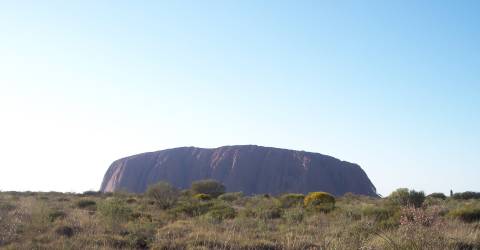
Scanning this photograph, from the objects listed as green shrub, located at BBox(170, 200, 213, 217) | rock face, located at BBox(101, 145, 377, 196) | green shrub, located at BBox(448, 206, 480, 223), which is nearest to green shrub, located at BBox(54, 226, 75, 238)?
green shrub, located at BBox(170, 200, 213, 217)

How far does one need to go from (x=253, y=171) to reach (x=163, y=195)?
42638mm

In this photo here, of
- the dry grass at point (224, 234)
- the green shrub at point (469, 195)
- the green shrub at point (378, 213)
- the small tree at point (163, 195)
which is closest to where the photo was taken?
the dry grass at point (224, 234)

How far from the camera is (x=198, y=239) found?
921cm

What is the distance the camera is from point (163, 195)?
21875 millimetres

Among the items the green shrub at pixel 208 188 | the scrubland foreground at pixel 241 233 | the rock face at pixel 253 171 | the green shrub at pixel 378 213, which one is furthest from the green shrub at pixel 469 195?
the rock face at pixel 253 171

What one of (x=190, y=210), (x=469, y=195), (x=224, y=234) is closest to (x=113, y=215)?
(x=224, y=234)

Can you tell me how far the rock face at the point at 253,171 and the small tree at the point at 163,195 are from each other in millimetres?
37366

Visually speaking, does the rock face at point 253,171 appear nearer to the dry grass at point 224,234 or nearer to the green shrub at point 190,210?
the green shrub at point 190,210

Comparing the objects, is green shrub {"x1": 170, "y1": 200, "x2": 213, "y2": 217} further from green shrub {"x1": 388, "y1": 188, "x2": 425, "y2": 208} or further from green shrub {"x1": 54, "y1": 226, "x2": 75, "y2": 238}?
green shrub {"x1": 388, "y1": 188, "x2": 425, "y2": 208}

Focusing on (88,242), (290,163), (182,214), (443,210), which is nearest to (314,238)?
(88,242)

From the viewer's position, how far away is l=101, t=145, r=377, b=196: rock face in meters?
61.4

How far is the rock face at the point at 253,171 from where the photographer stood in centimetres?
6144

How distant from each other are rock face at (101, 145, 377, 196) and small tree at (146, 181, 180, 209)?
37366 mm

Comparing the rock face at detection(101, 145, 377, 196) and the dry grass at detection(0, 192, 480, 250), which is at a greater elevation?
the rock face at detection(101, 145, 377, 196)
